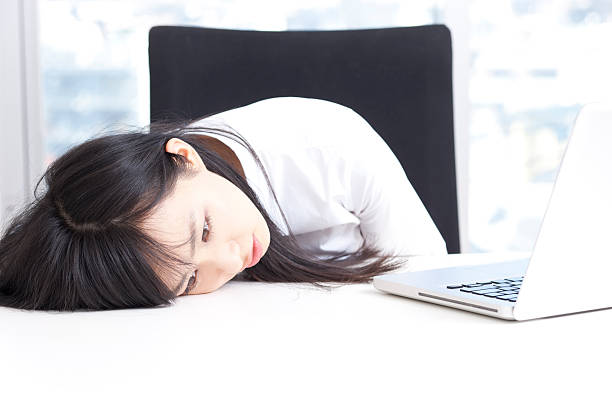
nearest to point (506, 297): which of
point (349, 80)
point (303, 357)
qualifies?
point (303, 357)

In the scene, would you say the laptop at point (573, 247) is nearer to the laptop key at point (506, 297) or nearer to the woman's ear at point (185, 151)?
the laptop key at point (506, 297)

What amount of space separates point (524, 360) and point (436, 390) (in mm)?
88

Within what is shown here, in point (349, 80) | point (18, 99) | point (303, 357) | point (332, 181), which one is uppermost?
point (18, 99)

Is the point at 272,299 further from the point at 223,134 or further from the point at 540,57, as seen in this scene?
the point at 540,57

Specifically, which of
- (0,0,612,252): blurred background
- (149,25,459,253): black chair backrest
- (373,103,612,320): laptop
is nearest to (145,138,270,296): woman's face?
(373,103,612,320): laptop

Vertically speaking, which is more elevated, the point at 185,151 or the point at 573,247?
the point at 185,151

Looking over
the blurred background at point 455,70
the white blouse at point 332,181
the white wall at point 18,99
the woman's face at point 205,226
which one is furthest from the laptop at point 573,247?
the white wall at point 18,99

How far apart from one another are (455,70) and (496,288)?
1.84 m

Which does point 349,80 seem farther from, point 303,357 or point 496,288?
point 303,357

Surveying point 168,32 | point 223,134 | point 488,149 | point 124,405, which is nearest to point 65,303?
point 124,405

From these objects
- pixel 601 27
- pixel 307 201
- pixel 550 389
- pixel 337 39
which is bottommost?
pixel 550 389

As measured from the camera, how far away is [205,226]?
771 millimetres

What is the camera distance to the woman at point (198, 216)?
0.71m

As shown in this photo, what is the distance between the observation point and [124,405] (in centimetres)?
41
